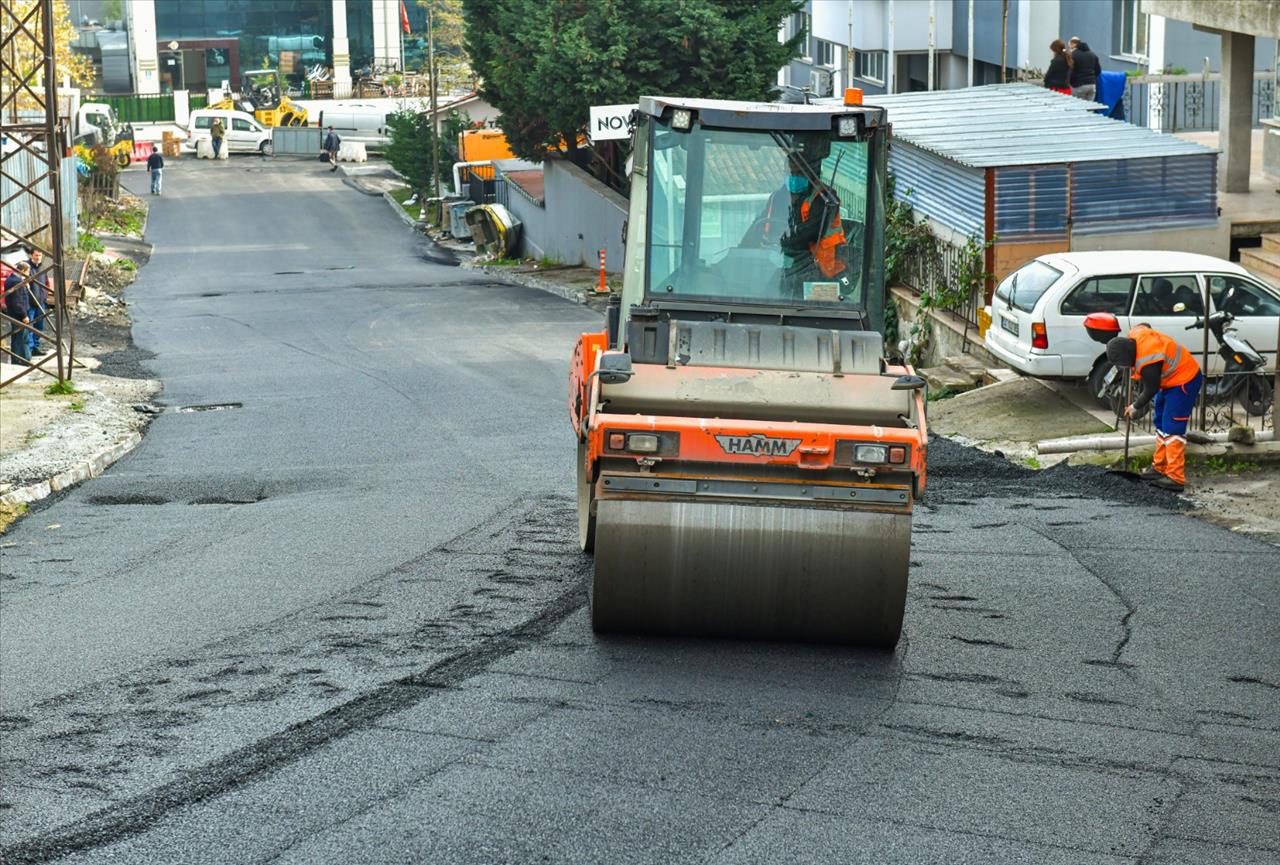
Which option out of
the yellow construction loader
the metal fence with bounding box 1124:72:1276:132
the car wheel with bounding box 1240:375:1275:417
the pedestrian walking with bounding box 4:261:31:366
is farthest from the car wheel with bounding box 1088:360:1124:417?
the yellow construction loader

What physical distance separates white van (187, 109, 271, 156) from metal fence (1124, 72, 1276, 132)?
45.0m

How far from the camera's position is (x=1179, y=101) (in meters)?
31.6

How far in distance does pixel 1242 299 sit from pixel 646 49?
1901 cm

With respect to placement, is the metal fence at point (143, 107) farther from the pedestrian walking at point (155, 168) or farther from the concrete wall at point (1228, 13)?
the concrete wall at point (1228, 13)

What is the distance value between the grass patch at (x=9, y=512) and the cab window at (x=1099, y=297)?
1055cm

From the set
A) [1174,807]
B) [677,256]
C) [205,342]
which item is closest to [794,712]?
[1174,807]

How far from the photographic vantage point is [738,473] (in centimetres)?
879

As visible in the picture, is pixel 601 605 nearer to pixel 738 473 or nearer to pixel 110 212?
pixel 738 473

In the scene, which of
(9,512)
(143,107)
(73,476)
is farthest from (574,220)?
(143,107)

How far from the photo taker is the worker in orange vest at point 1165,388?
14305 mm

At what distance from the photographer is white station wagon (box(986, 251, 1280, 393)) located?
17641 millimetres

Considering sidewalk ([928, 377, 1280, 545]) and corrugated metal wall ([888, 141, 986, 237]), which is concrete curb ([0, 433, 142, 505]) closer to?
sidewalk ([928, 377, 1280, 545])

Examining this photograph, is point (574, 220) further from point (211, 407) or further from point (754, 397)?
point (754, 397)

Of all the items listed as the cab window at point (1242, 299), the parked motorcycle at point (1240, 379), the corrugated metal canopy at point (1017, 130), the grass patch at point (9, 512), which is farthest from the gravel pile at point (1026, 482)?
the grass patch at point (9, 512)
